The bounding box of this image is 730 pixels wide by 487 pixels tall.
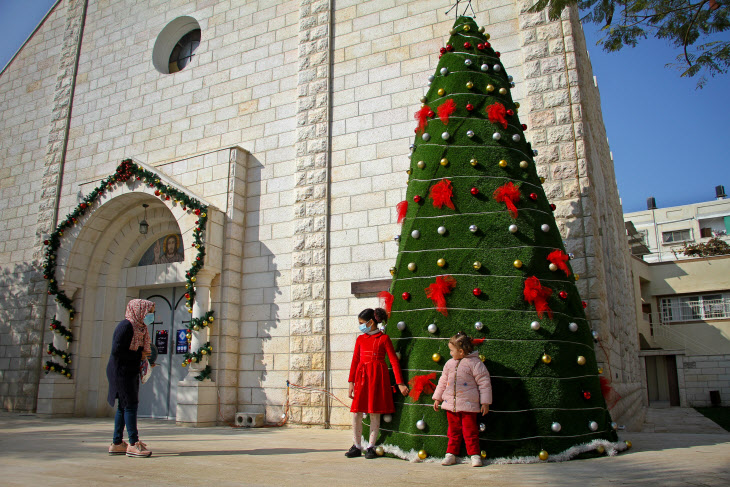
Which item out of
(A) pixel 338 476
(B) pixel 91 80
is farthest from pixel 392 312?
(B) pixel 91 80

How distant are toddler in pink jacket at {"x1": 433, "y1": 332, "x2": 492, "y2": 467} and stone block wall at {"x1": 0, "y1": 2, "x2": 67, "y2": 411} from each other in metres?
9.93

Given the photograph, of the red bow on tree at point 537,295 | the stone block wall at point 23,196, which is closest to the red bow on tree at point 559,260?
the red bow on tree at point 537,295

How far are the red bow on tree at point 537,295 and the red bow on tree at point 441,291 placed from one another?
650 mm

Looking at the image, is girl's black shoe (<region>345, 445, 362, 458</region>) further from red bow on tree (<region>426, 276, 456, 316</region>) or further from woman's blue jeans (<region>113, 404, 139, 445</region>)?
woman's blue jeans (<region>113, 404, 139, 445</region>)

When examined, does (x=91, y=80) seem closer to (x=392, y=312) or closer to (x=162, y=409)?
(x=162, y=409)

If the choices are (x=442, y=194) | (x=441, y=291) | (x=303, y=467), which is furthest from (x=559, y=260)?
(x=303, y=467)

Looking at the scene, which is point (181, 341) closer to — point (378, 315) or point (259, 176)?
point (259, 176)

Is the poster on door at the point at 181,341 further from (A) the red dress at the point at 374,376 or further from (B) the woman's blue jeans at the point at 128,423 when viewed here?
(A) the red dress at the point at 374,376

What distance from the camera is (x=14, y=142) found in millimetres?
12977

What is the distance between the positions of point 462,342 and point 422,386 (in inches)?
22.3

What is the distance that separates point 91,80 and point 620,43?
37.0 feet

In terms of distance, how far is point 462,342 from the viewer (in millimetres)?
4391

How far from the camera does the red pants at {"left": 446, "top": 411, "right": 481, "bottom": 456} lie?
13.9ft

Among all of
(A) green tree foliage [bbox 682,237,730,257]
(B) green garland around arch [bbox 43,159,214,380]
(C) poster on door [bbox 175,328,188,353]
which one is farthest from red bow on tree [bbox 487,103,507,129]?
(A) green tree foliage [bbox 682,237,730,257]
